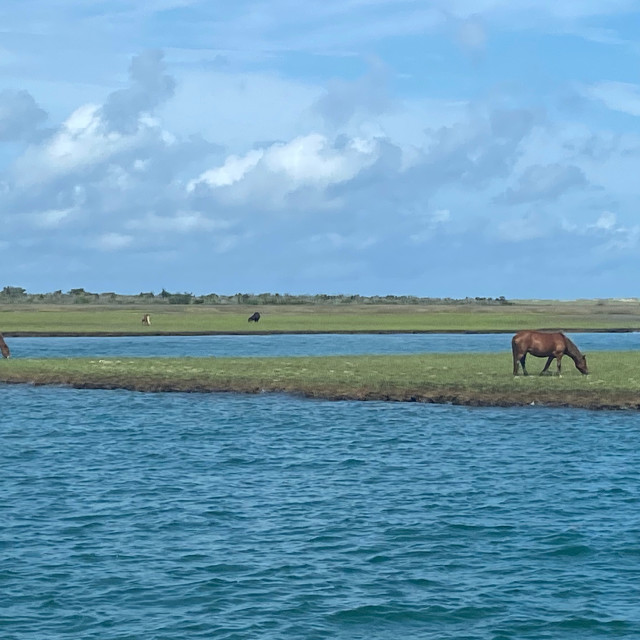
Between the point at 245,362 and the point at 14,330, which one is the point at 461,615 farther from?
the point at 14,330

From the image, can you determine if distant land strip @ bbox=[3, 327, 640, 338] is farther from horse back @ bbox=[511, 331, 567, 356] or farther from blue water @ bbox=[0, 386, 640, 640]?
blue water @ bbox=[0, 386, 640, 640]

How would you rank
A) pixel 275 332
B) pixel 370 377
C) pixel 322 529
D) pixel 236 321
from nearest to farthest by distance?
pixel 322 529, pixel 370 377, pixel 275 332, pixel 236 321

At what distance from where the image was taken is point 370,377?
4147cm

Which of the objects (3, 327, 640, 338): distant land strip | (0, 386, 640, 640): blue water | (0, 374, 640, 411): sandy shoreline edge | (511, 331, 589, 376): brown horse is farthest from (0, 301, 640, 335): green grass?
(0, 386, 640, 640): blue water

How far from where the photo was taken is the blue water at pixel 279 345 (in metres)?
62.8

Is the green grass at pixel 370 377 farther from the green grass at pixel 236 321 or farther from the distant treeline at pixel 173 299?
the distant treeline at pixel 173 299

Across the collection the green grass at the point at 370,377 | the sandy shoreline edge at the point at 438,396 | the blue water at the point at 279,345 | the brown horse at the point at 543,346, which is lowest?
the sandy shoreline edge at the point at 438,396

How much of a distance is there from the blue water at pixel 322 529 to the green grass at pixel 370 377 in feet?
11.7

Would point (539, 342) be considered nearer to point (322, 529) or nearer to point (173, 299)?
point (322, 529)

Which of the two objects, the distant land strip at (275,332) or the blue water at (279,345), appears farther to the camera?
the distant land strip at (275,332)

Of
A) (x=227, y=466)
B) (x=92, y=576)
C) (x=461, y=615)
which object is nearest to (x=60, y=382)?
(x=227, y=466)

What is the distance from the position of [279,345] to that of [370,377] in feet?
102

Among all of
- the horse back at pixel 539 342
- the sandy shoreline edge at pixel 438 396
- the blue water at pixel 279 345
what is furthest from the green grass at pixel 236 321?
the horse back at pixel 539 342

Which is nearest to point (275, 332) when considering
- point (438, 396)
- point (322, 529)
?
point (438, 396)
